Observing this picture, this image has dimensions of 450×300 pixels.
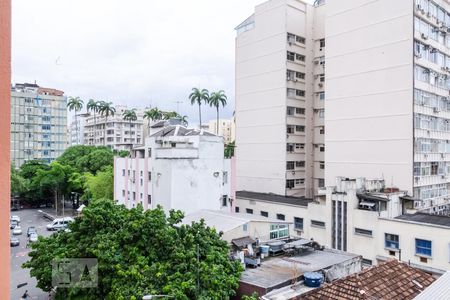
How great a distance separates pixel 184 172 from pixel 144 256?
62.9 ft

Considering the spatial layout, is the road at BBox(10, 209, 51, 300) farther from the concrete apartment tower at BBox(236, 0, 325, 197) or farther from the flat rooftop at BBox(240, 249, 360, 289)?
the concrete apartment tower at BBox(236, 0, 325, 197)

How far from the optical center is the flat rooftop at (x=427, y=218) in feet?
96.4

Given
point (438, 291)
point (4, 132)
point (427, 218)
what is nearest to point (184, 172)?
point (427, 218)

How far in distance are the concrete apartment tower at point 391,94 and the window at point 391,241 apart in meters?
6.08

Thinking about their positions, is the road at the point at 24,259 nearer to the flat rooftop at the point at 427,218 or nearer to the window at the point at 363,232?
the window at the point at 363,232

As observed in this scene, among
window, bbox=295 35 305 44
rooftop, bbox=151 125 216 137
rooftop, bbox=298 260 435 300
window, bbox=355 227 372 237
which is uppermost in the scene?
window, bbox=295 35 305 44

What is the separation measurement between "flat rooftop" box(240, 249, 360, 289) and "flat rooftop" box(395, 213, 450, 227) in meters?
11.3

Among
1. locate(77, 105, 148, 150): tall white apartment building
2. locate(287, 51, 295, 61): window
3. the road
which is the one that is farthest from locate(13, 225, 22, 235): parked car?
locate(77, 105, 148, 150): tall white apartment building

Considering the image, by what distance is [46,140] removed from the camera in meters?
91.3

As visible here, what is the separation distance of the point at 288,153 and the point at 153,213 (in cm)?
3104

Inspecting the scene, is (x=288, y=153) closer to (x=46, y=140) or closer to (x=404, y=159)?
(x=404, y=159)

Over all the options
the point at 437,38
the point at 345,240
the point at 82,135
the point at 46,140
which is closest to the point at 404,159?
the point at 345,240

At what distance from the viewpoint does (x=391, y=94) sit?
3612cm

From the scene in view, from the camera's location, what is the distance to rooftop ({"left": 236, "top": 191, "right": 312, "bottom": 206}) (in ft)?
135
